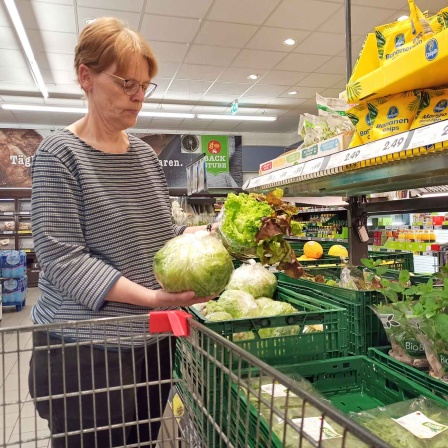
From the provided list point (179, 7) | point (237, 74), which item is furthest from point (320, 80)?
point (179, 7)

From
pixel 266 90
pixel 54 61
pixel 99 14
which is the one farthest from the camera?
pixel 266 90

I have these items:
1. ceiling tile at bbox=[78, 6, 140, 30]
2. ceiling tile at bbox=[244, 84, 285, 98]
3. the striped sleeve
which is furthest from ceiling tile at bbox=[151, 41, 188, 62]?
the striped sleeve

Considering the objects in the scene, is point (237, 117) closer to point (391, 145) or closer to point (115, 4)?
point (115, 4)

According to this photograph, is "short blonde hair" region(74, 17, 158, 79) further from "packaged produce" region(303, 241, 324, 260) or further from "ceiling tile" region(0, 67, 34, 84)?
"ceiling tile" region(0, 67, 34, 84)

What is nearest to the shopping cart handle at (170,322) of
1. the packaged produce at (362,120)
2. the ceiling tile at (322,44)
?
the packaged produce at (362,120)

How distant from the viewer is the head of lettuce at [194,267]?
3.36 ft

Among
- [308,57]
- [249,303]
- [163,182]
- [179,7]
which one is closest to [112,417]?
[163,182]

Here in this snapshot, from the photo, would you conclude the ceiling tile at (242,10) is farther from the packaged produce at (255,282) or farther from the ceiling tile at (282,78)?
the packaged produce at (255,282)

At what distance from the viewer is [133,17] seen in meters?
5.80

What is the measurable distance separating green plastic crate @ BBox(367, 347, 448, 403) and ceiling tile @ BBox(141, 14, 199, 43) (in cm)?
552

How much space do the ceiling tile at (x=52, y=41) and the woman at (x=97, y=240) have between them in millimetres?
5938

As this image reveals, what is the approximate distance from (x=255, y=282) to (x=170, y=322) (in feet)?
3.96

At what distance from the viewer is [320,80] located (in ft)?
28.2

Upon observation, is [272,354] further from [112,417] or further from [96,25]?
Answer: [96,25]
